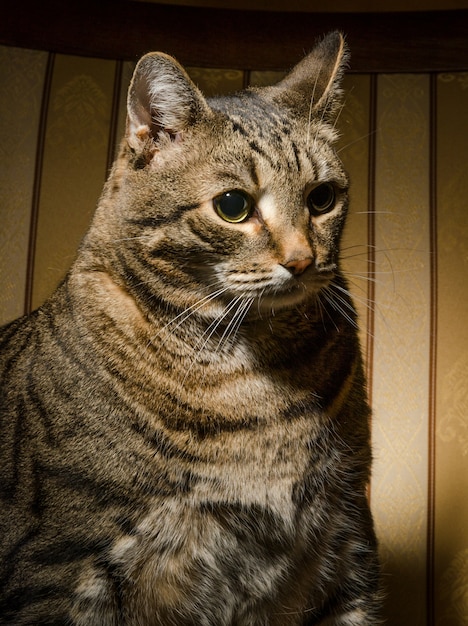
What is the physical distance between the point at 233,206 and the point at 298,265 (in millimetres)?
109

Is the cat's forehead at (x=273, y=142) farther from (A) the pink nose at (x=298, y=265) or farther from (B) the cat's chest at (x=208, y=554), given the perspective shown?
(B) the cat's chest at (x=208, y=554)

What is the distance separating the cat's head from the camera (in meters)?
0.89

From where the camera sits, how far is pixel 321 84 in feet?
3.39

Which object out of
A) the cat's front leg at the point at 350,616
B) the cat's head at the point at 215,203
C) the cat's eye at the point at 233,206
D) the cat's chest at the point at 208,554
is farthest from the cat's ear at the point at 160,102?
the cat's front leg at the point at 350,616

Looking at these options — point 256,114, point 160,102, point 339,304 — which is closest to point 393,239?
point 339,304

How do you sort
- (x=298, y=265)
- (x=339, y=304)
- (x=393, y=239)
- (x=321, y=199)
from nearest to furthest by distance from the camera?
(x=298, y=265) < (x=321, y=199) < (x=339, y=304) < (x=393, y=239)

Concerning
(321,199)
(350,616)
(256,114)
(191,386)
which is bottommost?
(350,616)

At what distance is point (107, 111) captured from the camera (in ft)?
4.82

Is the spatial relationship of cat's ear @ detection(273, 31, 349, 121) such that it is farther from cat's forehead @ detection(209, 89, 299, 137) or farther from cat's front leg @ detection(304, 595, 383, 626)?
cat's front leg @ detection(304, 595, 383, 626)

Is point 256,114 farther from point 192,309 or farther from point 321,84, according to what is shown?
point 192,309

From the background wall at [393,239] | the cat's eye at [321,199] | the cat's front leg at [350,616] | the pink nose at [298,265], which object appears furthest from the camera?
the background wall at [393,239]

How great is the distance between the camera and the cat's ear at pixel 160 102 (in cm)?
89

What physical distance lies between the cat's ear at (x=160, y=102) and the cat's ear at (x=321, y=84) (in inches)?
6.0

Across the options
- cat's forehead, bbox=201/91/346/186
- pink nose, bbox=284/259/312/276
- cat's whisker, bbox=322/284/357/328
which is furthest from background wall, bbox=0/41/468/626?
pink nose, bbox=284/259/312/276
